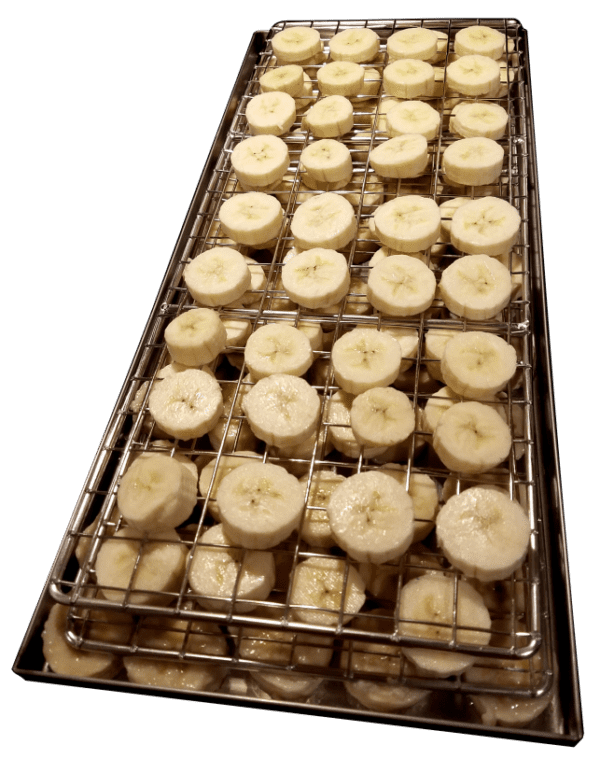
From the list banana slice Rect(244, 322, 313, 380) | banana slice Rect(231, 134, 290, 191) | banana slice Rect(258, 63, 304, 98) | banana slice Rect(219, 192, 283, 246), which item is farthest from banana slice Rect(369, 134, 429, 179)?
banana slice Rect(244, 322, 313, 380)

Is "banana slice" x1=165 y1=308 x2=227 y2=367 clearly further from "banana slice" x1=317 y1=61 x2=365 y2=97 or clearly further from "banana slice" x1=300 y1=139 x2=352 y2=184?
"banana slice" x1=317 y1=61 x2=365 y2=97

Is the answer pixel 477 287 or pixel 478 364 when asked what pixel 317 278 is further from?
pixel 478 364

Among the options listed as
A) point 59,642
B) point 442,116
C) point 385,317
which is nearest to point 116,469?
point 59,642

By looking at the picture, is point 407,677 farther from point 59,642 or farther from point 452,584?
point 59,642

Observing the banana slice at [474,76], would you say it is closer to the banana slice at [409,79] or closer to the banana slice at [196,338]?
the banana slice at [409,79]

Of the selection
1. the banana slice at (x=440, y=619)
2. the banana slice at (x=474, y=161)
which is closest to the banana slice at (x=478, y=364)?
the banana slice at (x=440, y=619)
